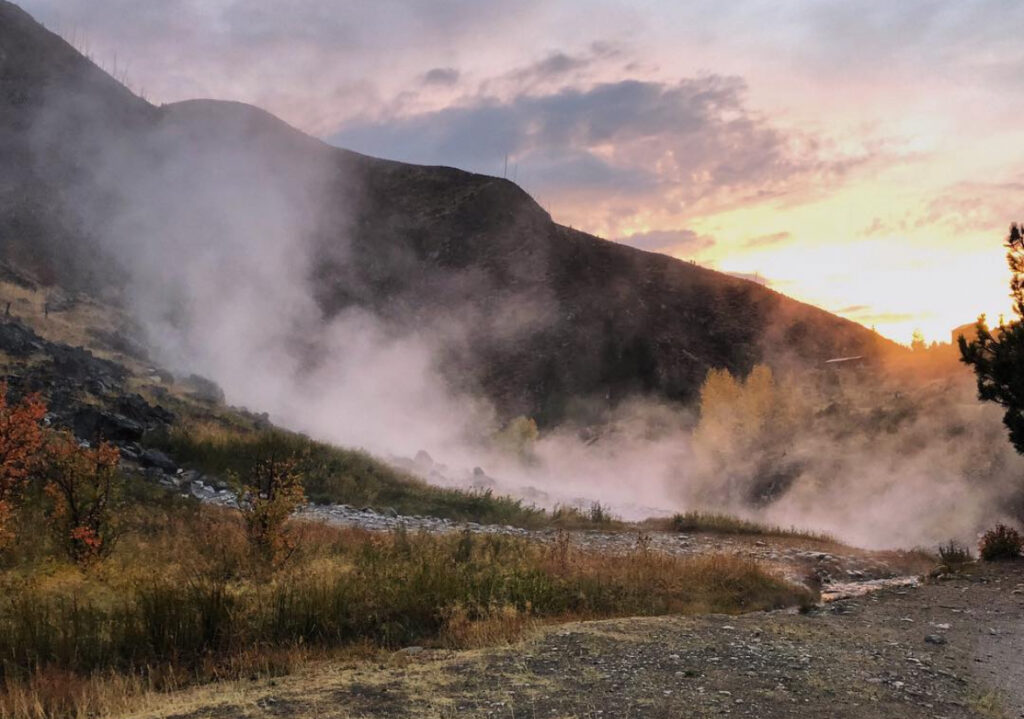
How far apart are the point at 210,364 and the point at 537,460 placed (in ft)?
98.8

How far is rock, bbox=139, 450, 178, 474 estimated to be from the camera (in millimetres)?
22016

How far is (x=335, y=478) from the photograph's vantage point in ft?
86.4

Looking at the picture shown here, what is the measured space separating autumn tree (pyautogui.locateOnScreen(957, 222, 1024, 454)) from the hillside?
68.0 m

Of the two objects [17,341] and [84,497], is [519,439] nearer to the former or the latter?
[17,341]

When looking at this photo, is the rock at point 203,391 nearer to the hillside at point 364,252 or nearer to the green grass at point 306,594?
the green grass at point 306,594

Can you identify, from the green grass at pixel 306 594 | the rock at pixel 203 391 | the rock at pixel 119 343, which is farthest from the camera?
the rock at pixel 119 343

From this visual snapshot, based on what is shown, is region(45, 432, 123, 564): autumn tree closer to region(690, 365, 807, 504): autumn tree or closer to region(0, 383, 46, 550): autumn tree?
region(0, 383, 46, 550): autumn tree

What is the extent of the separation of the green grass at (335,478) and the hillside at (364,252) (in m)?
51.1

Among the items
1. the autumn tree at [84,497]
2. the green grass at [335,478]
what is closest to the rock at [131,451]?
the green grass at [335,478]

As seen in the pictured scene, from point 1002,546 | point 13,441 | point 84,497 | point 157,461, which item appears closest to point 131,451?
point 157,461

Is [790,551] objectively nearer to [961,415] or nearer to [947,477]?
[947,477]

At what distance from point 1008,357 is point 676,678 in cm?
1471

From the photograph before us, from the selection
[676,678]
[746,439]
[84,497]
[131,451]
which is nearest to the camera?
[676,678]

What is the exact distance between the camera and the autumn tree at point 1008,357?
56.6 feet
